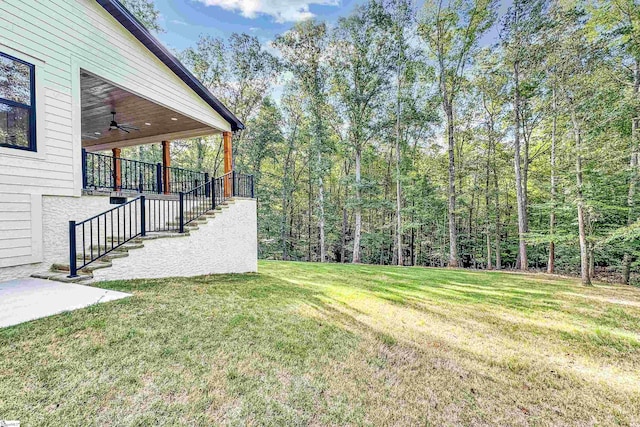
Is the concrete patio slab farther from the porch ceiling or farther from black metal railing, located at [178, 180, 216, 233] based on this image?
the porch ceiling

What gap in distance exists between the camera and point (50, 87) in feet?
14.7

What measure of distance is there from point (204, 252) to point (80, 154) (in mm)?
2953

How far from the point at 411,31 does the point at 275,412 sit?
1571 centimetres

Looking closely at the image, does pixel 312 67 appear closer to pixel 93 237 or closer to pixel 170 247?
pixel 170 247

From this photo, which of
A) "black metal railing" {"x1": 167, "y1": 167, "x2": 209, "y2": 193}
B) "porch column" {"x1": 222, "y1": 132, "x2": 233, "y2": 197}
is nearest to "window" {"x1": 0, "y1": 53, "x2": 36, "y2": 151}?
"black metal railing" {"x1": 167, "y1": 167, "x2": 209, "y2": 193}

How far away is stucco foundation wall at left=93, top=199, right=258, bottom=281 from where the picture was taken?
15.5 ft

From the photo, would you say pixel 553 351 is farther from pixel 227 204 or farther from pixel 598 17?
pixel 598 17

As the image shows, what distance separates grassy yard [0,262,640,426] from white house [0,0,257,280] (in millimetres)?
1267

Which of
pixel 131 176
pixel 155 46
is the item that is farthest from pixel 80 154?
pixel 131 176

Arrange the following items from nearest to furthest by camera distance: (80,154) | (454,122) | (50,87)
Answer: (50,87)
(80,154)
(454,122)

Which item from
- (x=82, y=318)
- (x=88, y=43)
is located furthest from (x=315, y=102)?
(x=82, y=318)

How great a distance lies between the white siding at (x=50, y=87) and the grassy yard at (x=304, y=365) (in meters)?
1.83

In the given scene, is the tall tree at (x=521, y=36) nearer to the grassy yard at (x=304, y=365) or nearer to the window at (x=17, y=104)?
the grassy yard at (x=304, y=365)

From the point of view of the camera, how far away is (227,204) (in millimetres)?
6871
